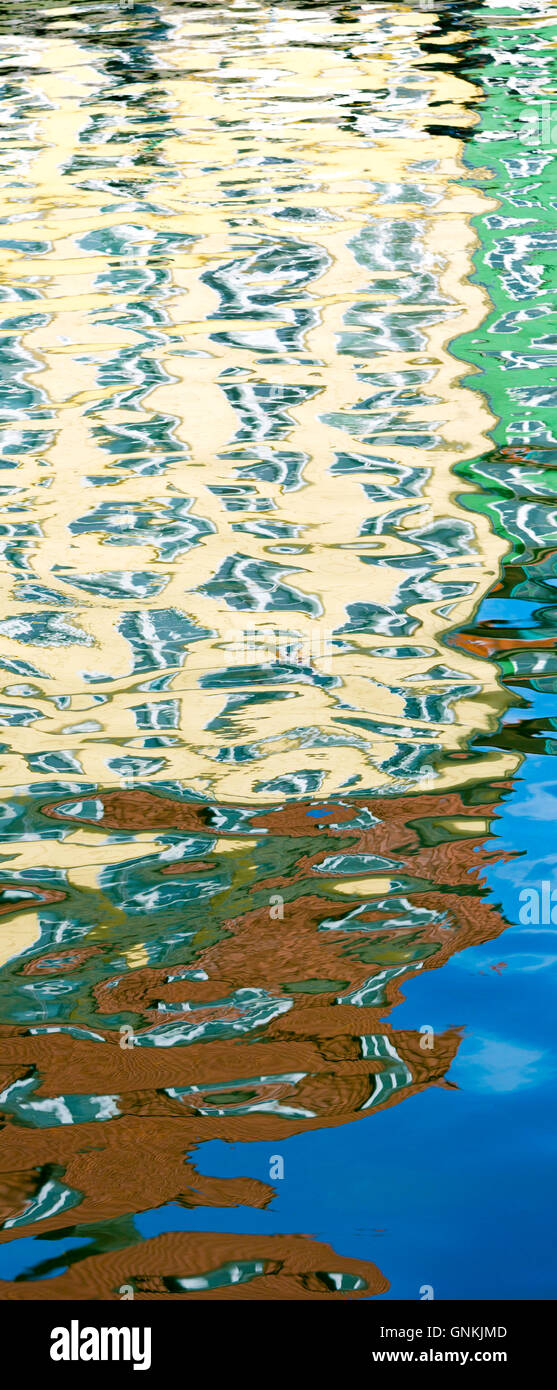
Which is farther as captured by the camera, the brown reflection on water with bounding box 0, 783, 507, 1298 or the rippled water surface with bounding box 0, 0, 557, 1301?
the rippled water surface with bounding box 0, 0, 557, 1301

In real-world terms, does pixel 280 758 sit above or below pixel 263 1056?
above

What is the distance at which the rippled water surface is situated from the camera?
2127 mm

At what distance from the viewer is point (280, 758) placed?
3270 mm

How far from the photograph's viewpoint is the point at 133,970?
2631 millimetres

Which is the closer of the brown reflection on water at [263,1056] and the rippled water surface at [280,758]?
the brown reflection on water at [263,1056]

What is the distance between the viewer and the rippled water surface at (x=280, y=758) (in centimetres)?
213

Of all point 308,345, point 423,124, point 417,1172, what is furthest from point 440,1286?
point 423,124

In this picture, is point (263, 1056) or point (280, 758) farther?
point (280, 758)

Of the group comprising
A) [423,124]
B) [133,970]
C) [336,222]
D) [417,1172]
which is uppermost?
[423,124]

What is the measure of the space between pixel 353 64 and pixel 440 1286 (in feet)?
40.4

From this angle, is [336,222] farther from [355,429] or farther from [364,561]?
[364,561]
